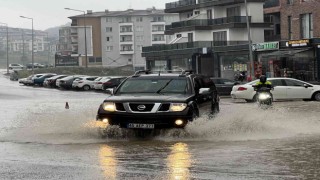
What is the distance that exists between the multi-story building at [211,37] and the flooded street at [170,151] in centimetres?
4255

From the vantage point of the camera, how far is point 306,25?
51.0 m

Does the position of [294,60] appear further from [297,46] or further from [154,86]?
[154,86]

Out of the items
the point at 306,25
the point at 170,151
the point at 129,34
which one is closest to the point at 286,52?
the point at 306,25

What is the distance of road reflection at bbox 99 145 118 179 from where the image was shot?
808cm

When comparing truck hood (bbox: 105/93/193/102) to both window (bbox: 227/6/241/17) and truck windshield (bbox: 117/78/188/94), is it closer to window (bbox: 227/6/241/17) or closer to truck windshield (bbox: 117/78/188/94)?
truck windshield (bbox: 117/78/188/94)

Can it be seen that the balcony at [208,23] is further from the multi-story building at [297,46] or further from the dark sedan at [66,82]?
the dark sedan at [66,82]

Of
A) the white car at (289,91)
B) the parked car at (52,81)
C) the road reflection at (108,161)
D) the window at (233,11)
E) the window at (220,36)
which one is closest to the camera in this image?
the road reflection at (108,161)

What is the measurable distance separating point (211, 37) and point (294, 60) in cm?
2220

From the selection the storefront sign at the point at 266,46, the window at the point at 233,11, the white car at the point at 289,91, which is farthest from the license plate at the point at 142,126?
the window at the point at 233,11

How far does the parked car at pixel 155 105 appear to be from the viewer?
11688 mm

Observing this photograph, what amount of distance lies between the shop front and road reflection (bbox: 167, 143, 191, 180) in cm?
3446

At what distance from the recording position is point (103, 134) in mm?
12523

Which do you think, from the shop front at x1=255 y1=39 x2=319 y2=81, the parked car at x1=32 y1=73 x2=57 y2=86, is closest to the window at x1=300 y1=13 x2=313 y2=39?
the shop front at x1=255 y1=39 x2=319 y2=81

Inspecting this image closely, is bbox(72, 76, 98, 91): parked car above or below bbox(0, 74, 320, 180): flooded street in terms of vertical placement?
above
